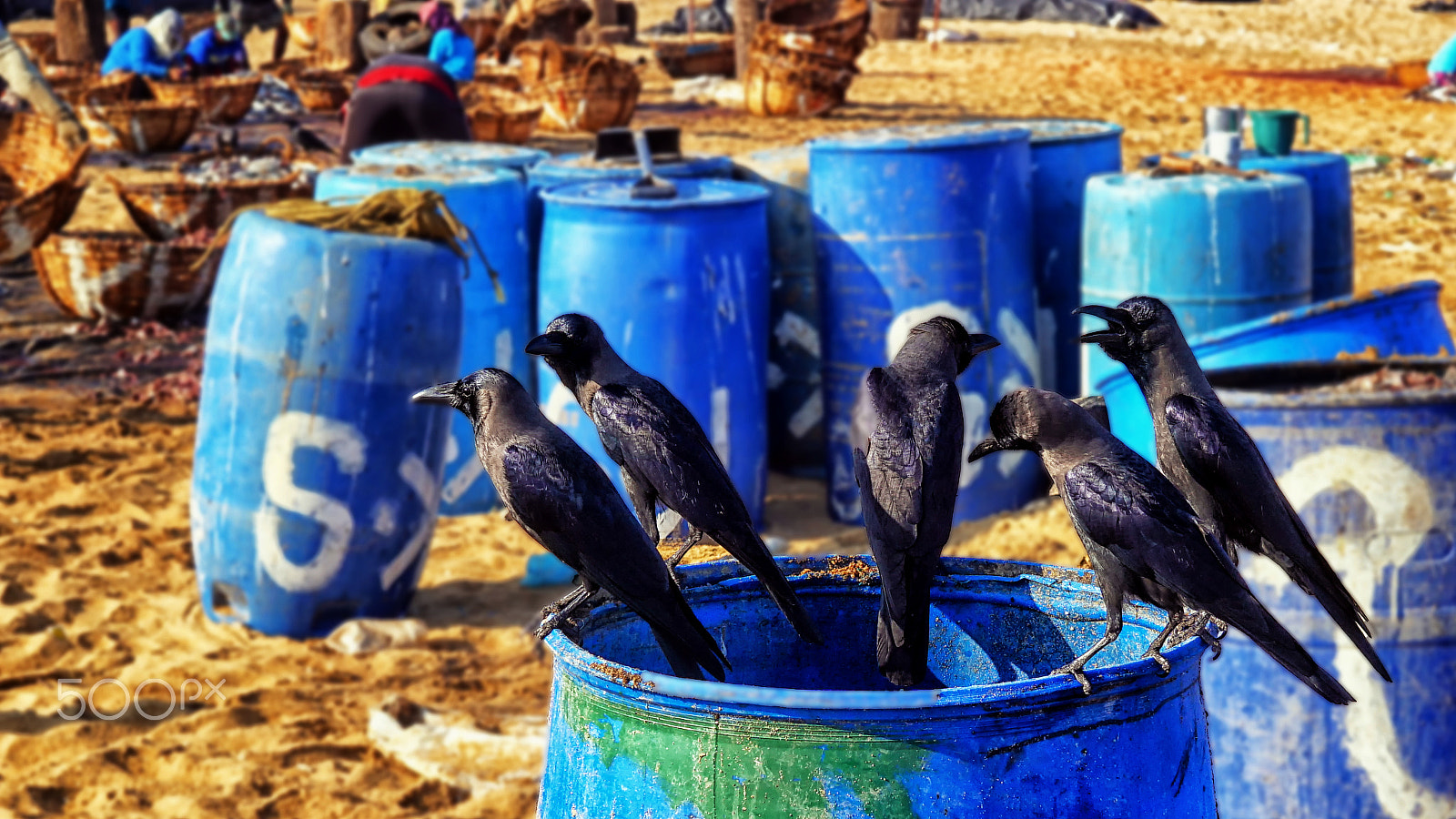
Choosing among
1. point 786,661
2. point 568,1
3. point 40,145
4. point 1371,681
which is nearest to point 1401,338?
point 1371,681

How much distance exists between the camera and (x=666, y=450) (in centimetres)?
206

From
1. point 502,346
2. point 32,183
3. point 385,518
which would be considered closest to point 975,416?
point 502,346

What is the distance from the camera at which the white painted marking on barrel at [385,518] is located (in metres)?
4.54

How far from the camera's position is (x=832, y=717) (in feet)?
4.32

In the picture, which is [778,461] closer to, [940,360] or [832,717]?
[940,360]

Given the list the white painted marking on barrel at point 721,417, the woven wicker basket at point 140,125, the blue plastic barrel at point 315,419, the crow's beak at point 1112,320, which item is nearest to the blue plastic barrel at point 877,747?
the crow's beak at point 1112,320

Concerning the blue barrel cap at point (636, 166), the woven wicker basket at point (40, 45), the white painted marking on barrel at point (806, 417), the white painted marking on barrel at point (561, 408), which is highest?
the woven wicker basket at point (40, 45)

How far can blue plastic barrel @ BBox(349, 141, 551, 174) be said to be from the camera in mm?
5797

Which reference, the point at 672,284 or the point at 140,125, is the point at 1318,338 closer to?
the point at 672,284

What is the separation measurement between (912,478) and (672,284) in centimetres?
325

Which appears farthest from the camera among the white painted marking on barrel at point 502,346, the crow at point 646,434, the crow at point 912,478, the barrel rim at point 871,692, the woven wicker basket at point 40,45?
the woven wicker basket at point 40,45

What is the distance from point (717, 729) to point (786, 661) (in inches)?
17.1

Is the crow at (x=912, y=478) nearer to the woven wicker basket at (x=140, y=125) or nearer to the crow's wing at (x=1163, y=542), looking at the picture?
the crow's wing at (x=1163, y=542)

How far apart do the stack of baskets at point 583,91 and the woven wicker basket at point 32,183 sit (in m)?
4.43
